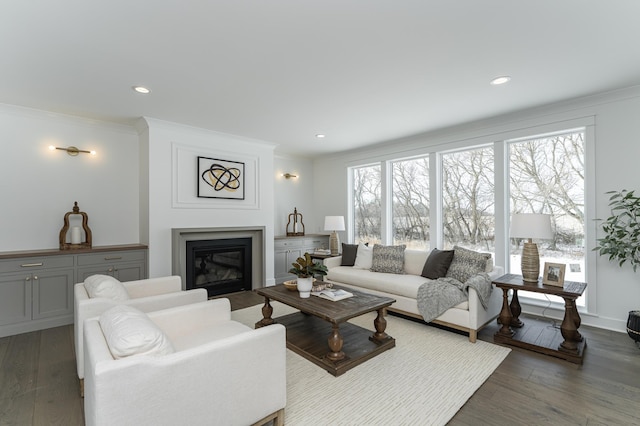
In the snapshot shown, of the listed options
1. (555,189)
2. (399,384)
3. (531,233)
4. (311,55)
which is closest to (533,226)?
(531,233)

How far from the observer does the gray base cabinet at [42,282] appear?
323 cm

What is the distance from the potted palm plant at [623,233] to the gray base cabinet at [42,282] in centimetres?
573

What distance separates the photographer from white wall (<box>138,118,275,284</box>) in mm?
4129

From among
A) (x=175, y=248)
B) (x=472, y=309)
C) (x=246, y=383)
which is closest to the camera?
(x=246, y=383)

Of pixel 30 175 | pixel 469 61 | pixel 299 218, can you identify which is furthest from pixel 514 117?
pixel 30 175

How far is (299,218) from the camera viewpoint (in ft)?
21.5

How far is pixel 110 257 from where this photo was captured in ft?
12.5

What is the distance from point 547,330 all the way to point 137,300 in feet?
13.4

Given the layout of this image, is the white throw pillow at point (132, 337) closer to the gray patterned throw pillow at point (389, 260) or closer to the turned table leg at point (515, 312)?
the gray patterned throw pillow at point (389, 260)

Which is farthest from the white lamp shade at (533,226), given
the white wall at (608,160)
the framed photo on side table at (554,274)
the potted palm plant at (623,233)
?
the white wall at (608,160)

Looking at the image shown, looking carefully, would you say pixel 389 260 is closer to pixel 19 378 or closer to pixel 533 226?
pixel 533 226

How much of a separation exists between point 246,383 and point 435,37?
8.58 feet

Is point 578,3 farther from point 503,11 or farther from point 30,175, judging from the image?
point 30,175

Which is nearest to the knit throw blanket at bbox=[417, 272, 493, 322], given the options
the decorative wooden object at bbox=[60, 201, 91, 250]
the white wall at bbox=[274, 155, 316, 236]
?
the white wall at bbox=[274, 155, 316, 236]
